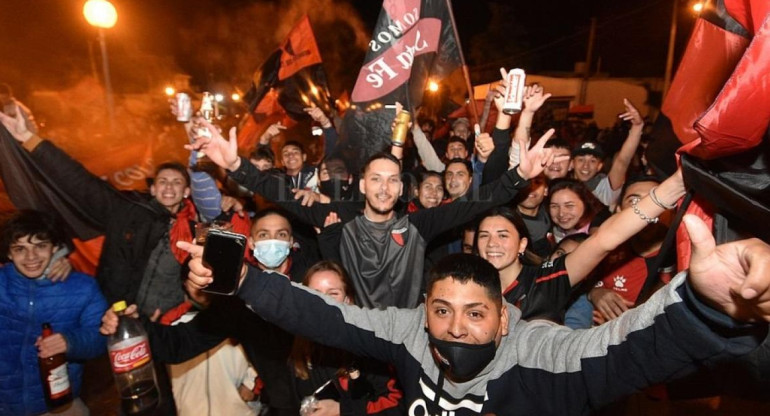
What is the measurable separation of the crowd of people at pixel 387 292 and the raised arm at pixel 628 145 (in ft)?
0.10

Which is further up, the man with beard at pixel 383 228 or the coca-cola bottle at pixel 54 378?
the man with beard at pixel 383 228

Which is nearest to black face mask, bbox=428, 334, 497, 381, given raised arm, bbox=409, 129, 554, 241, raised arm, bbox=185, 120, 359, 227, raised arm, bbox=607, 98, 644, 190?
raised arm, bbox=409, 129, 554, 241

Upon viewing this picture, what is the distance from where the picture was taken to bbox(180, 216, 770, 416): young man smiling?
4.29ft

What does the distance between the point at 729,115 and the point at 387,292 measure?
2477 mm

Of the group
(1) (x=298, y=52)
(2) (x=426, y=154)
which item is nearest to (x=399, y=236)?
(2) (x=426, y=154)

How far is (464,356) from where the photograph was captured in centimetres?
193

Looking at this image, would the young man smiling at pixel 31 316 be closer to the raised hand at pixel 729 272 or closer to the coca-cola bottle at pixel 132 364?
the coca-cola bottle at pixel 132 364

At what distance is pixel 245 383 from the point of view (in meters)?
3.33

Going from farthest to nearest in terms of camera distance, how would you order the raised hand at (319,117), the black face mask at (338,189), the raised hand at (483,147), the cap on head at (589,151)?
the raised hand at (319,117)
the cap on head at (589,151)
the black face mask at (338,189)
the raised hand at (483,147)

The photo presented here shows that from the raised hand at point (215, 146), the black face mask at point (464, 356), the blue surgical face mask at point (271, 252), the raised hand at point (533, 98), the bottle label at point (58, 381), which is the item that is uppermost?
the raised hand at point (533, 98)

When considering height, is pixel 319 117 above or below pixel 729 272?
above

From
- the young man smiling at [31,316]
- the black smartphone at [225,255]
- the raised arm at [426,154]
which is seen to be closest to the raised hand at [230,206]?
the young man smiling at [31,316]

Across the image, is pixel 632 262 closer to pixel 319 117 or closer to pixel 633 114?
pixel 633 114

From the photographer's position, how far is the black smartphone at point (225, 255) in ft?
6.06
